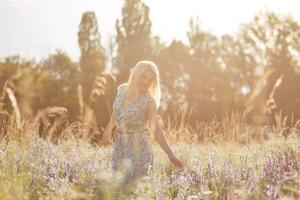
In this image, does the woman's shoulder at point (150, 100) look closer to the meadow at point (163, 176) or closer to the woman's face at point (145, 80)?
the woman's face at point (145, 80)

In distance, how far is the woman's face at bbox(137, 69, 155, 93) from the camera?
18.5 feet

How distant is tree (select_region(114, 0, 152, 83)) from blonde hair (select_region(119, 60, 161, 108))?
21438 mm

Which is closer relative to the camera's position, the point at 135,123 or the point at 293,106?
the point at 135,123

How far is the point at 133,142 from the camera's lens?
19.1ft

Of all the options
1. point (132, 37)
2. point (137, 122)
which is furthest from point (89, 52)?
point (137, 122)

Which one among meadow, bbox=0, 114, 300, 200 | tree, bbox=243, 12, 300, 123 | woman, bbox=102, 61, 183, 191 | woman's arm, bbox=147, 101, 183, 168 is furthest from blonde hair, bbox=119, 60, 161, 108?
tree, bbox=243, 12, 300, 123

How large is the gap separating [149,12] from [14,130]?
23.6 meters

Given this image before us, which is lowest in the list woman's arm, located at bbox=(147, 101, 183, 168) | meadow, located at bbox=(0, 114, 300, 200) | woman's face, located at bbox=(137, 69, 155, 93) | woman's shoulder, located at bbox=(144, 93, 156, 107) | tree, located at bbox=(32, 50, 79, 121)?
meadow, located at bbox=(0, 114, 300, 200)

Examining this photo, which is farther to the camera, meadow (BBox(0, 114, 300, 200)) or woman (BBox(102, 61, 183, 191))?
woman (BBox(102, 61, 183, 191))

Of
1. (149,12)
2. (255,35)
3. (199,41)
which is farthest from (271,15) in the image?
(149,12)

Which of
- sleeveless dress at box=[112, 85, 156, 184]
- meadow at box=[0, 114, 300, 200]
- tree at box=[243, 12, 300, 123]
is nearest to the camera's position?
meadow at box=[0, 114, 300, 200]

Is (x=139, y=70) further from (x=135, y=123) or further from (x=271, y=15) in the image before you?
(x=271, y=15)

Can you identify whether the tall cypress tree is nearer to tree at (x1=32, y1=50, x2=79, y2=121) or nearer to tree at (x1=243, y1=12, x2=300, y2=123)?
tree at (x1=32, y1=50, x2=79, y2=121)

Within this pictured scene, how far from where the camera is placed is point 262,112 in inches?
175
